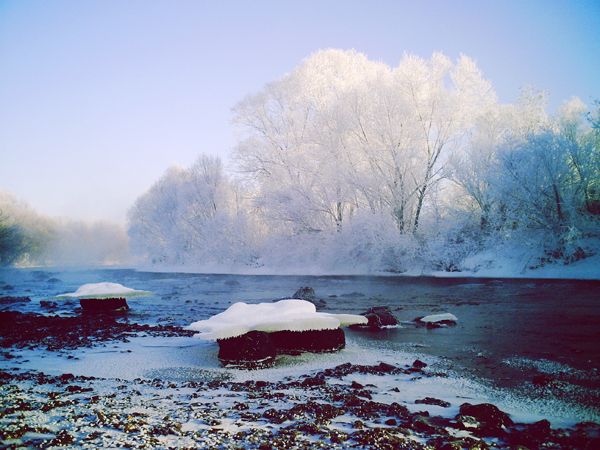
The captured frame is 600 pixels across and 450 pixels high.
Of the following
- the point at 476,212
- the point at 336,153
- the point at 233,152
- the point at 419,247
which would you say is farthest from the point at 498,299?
the point at 233,152

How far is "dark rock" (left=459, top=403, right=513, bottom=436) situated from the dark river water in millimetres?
1350

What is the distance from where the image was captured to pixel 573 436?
375 centimetres

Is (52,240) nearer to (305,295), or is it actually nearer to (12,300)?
(12,300)

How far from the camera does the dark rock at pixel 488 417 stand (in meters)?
3.80

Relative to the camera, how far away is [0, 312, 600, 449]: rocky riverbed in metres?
3.51

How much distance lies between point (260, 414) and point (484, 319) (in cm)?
769

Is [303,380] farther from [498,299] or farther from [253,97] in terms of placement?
[253,97]

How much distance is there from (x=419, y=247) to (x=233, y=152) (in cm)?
1566

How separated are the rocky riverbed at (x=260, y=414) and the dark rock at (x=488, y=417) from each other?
0.01m

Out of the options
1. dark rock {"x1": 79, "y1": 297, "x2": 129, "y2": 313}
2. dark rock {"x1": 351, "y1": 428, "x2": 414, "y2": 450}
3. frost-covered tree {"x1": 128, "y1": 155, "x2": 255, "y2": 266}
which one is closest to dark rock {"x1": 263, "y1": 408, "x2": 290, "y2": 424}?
dark rock {"x1": 351, "y1": 428, "x2": 414, "y2": 450}

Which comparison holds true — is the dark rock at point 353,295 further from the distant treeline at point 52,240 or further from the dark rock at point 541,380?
the distant treeline at point 52,240

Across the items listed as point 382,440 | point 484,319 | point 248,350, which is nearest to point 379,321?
point 484,319

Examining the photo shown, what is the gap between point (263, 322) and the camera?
717 centimetres

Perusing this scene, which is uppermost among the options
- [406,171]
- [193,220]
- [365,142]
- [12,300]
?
[365,142]
